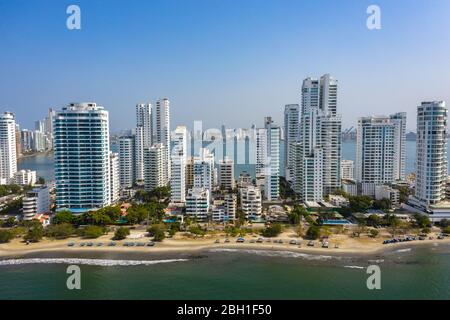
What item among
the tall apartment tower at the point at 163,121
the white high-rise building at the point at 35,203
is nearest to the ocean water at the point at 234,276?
the white high-rise building at the point at 35,203

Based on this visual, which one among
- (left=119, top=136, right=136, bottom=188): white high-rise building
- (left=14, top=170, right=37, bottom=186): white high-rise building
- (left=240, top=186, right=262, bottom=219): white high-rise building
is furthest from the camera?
(left=14, top=170, right=37, bottom=186): white high-rise building

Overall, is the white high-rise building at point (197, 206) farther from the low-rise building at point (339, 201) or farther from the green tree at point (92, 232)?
the low-rise building at point (339, 201)

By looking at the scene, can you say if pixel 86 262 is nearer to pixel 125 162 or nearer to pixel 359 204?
pixel 359 204

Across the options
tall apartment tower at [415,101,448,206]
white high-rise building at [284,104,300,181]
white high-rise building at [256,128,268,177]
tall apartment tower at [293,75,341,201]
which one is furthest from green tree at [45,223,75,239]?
white high-rise building at [284,104,300,181]

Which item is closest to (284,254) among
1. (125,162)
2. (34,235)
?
(34,235)

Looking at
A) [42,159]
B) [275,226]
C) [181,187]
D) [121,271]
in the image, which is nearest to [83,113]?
[181,187]

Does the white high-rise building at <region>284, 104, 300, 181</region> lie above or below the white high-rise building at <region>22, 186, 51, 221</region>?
above

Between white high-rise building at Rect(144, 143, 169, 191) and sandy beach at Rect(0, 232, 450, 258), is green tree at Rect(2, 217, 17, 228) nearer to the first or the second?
sandy beach at Rect(0, 232, 450, 258)
